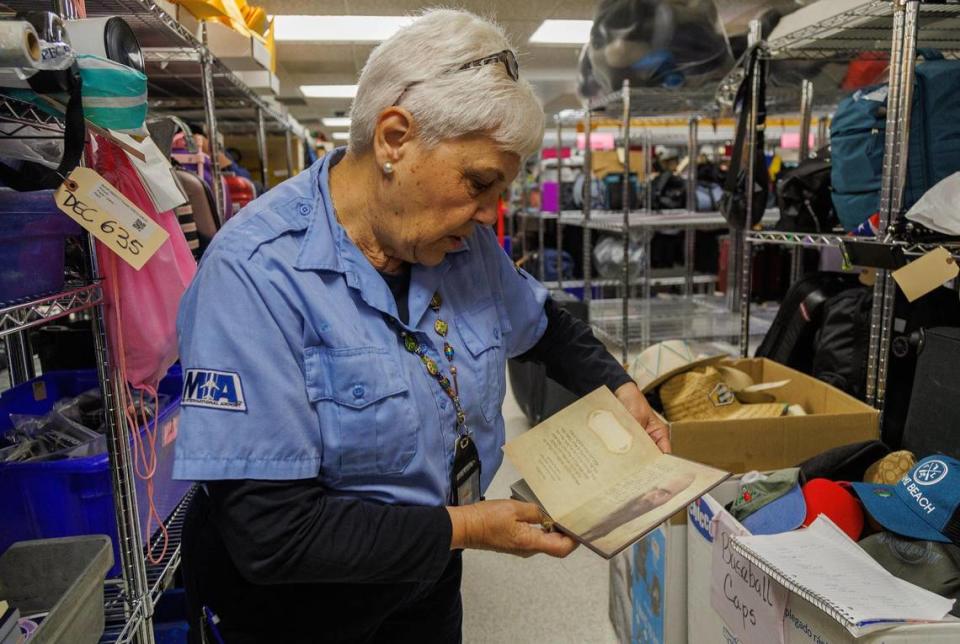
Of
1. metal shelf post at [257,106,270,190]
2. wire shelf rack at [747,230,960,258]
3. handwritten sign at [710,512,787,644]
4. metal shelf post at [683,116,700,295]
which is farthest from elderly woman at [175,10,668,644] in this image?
metal shelf post at [683,116,700,295]

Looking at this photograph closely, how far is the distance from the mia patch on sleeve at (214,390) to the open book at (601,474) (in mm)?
484

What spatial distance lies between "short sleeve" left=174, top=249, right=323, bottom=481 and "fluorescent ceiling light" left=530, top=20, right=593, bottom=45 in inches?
255

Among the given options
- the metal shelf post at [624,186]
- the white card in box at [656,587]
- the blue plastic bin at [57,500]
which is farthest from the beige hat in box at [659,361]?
the blue plastic bin at [57,500]

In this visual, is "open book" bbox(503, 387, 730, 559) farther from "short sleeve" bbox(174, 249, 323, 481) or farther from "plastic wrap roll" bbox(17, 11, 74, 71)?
"plastic wrap roll" bbox(17, 11, 74, 71)

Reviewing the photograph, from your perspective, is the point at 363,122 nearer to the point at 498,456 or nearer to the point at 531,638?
the point at 498,456

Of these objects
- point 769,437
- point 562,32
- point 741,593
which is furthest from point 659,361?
point 562,32

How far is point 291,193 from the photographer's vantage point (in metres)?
1.02

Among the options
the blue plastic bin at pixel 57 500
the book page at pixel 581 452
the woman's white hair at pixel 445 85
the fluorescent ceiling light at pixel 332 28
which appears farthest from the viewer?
the fluorescent ceiling light at pixel 332 28

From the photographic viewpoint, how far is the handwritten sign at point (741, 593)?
115cm

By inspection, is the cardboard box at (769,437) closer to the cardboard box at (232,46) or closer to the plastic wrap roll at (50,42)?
the plastic wrap roll at (50,42)

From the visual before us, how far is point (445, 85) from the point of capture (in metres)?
0.91

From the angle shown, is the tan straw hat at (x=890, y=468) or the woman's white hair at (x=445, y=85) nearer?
the woman's white hair at (x=445, y=85)

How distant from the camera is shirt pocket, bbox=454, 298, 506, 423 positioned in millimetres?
1101

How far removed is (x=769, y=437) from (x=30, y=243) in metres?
1.67
